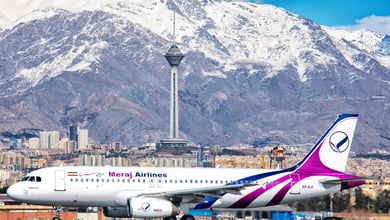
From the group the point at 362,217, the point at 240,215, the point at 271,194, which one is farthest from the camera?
the point at 240,215

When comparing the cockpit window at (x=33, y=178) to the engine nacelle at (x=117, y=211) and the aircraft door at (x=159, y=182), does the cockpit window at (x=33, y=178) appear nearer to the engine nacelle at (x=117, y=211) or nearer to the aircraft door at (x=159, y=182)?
the engine nacelle at (x=117, y=211)

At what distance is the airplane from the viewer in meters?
70.8

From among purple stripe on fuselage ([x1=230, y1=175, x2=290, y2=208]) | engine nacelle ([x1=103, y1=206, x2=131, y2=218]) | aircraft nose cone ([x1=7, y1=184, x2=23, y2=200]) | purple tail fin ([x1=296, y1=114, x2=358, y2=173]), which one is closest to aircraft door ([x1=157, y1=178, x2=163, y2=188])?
engine nacelle ([x1=103, y1=206, x2=131, y2=218])

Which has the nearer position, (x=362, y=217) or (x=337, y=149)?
(x=337, y=149)

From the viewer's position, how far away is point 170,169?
7344 cm

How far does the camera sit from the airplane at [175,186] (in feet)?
232

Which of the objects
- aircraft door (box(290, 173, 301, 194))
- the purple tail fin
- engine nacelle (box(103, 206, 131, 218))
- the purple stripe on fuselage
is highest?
the purple tail fin

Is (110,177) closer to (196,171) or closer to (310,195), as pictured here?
(196,171)

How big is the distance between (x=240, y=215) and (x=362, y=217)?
41.5ft

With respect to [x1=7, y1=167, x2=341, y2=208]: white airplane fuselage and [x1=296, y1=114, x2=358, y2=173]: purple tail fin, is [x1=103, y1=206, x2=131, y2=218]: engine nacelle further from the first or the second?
[x1=296, y1=114, x2=358, y2=173]: purple tail fin

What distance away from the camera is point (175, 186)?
238 feet

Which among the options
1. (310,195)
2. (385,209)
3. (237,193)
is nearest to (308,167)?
(310,195)

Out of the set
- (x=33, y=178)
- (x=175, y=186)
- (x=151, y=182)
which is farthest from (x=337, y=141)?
(x=33, y=178)

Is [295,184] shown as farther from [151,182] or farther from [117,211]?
[117,211]
